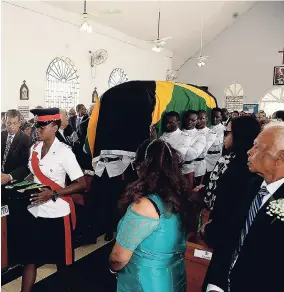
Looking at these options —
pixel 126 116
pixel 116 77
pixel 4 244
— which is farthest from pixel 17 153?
pixel 116 77

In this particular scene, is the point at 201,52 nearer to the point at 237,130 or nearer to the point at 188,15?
the point at 188,15

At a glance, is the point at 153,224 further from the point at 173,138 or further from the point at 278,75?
the point at 278,75

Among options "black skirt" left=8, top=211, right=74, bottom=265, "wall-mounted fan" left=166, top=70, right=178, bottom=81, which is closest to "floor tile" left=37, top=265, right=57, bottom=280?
"black skirt" left=8, top=211, right=74, bottom=265

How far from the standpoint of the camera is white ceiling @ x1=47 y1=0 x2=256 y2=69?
8805mm

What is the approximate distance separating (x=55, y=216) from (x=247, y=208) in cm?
130

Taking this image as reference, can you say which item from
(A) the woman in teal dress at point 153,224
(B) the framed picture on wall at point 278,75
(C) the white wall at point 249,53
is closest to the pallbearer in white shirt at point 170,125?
(A) the woman in teal dress at point 153,224

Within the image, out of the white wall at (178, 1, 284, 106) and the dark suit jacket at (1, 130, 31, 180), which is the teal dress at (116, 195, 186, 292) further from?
the white wall at (178, 1, 284, 106)

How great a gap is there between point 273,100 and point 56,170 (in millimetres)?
12610

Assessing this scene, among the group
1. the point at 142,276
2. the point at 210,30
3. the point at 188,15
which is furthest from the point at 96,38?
the point at 142,276

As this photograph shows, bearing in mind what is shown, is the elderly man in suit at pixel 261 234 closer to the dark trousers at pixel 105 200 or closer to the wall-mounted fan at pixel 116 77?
the dark trousers at pixel 105 200

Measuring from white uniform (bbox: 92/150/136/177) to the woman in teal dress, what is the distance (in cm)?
171

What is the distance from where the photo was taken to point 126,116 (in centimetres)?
322

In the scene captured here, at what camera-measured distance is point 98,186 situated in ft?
11.4

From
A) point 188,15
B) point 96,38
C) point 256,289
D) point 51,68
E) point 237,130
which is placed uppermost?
point 188,15
